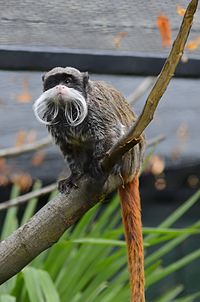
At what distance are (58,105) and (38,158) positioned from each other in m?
2.03

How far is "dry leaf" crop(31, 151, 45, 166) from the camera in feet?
13.8

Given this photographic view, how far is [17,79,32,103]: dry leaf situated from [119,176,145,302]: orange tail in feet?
4.29

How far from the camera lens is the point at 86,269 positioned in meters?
3.12

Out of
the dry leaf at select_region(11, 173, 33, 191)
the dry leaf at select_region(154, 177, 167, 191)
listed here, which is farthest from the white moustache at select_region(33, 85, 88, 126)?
the dry leaf at select_region(154, 177, 167, 191)

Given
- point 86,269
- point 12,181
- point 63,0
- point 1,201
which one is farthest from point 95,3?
point 1,201

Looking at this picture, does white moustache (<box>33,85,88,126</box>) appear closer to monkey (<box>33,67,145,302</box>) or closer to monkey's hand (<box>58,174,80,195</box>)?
monkey (<box>33,67,145,302</box>)

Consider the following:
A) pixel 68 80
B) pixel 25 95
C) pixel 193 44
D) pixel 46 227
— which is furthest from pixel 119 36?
pixel 46 227

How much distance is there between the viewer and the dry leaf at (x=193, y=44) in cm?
333

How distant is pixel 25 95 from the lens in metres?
3.80

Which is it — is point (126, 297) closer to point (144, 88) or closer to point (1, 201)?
point (144, 88)

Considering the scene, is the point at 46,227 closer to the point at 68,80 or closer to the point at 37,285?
the point at 68,80

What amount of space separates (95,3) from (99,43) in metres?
0.14

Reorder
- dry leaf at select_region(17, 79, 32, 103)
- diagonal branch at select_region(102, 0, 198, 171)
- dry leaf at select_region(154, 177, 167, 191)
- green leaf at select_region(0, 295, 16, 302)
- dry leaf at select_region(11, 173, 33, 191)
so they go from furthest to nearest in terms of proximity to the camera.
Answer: dry leaf at select_region(154, 177, 167, 191) < dry leaf at select_region(11, 173, 33, 191) < dry leaf at select_region(17, 79, 32, 103) < green leaf at select_region(0, 295, 16, 302) < diagonal branch at select_region(102, 0, 198, 171)

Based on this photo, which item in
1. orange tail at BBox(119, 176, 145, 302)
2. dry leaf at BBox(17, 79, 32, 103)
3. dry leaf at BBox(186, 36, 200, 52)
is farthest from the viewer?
dry leaf at BBox(17, 79, 32, 103)
